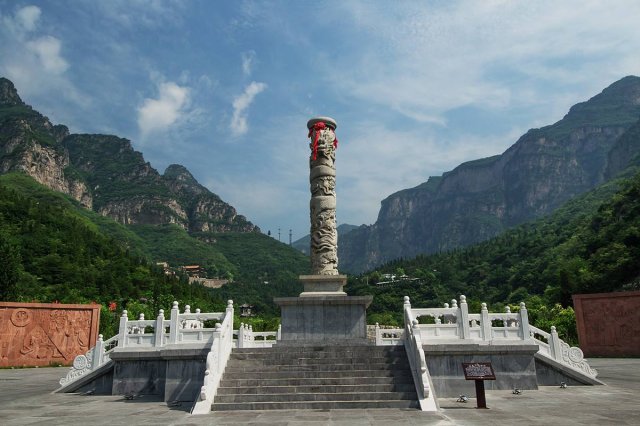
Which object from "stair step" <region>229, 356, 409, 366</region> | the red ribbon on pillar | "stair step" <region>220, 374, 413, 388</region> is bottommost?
"stair step" <region>220, 374, 413, 388</region>

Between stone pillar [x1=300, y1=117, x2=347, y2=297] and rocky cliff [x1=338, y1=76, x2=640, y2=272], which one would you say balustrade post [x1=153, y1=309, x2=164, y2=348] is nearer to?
stone pillar [x1=300, y1=117, x2=347, y2=297]

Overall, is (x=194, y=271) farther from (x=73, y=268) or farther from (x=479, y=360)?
(x=479, y=360)

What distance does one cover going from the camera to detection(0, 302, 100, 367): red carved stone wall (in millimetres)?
19016

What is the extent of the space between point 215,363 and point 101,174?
481ft

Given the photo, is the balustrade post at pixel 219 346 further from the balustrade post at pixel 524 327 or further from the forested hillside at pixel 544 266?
the forested hillside at pixel 544 266

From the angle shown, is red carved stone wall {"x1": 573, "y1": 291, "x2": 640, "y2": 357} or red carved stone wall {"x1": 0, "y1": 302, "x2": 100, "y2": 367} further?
red carved stone wall {"x1": 0, "y1": 302, "x2": 100, "y2": 367}

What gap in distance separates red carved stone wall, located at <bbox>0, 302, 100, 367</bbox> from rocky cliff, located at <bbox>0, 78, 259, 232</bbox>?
87173mm

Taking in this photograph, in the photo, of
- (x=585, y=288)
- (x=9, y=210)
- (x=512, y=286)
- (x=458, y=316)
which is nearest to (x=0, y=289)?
(x=458, y=316)

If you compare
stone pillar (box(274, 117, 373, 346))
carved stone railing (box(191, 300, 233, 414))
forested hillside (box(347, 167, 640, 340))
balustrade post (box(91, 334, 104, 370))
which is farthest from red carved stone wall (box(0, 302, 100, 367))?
forested hillside (box(347, 167, 640, 340))

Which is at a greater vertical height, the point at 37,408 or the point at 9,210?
the point at 9,210

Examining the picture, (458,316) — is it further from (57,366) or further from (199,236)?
(199,236)

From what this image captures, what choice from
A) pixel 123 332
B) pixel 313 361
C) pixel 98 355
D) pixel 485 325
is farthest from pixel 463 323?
pixel 98 355

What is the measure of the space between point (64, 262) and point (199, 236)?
294 ft

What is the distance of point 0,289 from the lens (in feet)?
80.5
